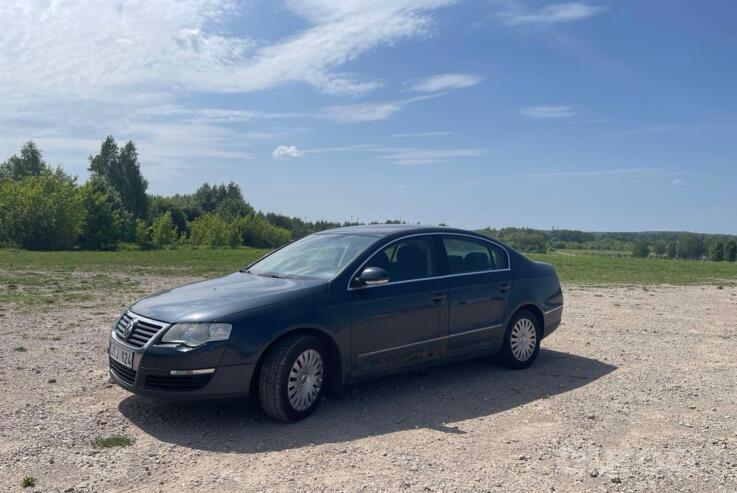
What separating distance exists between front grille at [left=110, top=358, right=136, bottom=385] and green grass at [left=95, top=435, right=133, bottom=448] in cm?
48

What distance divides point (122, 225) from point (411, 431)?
6480 centimetres

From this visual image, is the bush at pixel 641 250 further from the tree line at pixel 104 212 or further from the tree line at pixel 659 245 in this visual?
the tree line at pixel 104 212

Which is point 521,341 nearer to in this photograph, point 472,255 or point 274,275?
point 472,255

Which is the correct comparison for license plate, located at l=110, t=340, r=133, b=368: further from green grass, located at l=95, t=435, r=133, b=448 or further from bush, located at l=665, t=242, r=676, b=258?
bush, located at l=665, t=242, r=676, b=258

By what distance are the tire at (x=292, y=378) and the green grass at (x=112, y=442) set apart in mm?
1048

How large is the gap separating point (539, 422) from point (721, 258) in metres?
54.8

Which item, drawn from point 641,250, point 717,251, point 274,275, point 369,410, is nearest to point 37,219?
point 641,250

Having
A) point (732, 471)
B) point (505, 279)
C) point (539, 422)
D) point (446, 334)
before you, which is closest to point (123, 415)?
point (446, 334)

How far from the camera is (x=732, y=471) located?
4.35m

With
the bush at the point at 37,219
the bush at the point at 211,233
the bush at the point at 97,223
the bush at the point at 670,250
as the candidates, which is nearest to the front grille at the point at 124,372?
the bush at the point at 670,250

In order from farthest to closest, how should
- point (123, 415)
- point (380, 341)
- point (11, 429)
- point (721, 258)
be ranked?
point (721, 258) → point (380, 341) → point (123, 415) → point (11, 429)

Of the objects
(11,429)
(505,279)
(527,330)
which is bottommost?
(11,429)

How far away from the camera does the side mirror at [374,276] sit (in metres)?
5.56

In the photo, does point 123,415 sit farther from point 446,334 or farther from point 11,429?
point 446,334
